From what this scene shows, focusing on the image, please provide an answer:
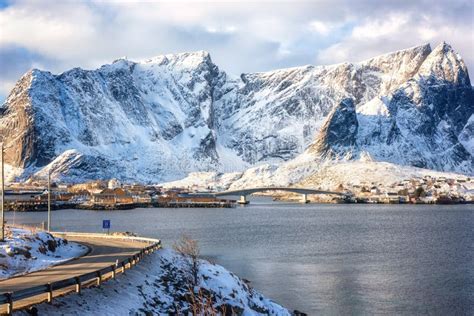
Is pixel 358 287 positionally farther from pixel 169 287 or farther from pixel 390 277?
pixel 169 287

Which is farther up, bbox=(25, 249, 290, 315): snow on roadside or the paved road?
the paved road

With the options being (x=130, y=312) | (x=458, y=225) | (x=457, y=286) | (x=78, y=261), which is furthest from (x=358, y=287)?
(x=458, y=225)

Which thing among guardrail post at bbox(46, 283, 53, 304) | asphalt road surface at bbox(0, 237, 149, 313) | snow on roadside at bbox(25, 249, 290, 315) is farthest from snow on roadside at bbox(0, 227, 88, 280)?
guardrail post at bbox(46, 283, 53, 304)

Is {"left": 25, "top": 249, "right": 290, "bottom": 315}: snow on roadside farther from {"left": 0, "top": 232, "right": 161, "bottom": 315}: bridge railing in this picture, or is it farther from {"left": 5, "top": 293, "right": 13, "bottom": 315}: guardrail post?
{"left": 5, "top": 293, "right": 13, "bottom": 315}: guardrail post

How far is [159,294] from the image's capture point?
34156 millimetres

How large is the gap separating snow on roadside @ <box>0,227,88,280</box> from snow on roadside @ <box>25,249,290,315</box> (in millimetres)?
5790

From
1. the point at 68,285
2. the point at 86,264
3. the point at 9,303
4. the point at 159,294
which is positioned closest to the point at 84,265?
the point at 86,264

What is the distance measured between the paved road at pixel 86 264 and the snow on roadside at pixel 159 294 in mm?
2372

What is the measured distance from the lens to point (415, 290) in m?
51.4

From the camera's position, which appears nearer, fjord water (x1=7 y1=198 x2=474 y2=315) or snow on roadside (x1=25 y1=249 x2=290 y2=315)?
snow on roadside (x1=25 y1=249 x2=290 y2=315)

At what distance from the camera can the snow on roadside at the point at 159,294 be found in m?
27.2

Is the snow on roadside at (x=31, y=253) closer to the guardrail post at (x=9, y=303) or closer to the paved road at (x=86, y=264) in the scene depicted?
the paved road at (x=86, y=264)

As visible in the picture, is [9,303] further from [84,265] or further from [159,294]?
[84,265]

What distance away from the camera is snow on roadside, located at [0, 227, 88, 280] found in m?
36.2
